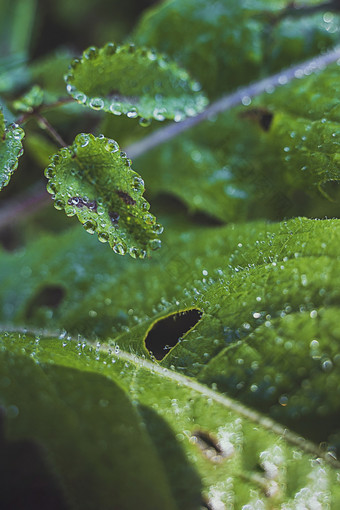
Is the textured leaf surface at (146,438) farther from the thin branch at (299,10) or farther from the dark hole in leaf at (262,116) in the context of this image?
the thin branch at (299,10)

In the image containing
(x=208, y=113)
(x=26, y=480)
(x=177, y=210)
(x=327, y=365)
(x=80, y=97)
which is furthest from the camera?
(x=177, y=210)

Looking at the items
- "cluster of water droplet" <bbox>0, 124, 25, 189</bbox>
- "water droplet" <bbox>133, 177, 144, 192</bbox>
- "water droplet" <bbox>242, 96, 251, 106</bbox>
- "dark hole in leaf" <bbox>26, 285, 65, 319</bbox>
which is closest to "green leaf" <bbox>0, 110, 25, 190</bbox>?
"cluster of water droplet" <bbox>0, 124, 25, 189</bbox>

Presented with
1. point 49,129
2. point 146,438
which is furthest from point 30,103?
point 146,438

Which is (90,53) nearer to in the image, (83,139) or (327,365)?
(83,139)

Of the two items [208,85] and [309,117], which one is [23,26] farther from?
[309,117]

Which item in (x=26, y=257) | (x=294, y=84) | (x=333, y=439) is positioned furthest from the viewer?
(x=26, y=257)

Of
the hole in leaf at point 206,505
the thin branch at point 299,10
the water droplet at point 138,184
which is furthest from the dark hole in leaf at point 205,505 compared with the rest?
the thin branch at point 299,10

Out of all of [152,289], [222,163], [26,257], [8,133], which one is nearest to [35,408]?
[152,289]
